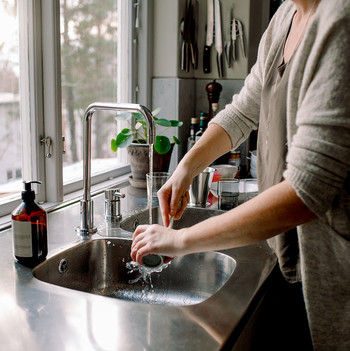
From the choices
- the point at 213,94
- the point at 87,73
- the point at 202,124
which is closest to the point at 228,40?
the point at 213,94

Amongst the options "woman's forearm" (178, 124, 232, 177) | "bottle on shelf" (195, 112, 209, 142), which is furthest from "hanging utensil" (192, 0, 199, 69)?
"woman's forearm" (178, 124, 232, 177)

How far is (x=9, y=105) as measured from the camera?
1.58m

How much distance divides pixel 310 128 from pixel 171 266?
2.43ft

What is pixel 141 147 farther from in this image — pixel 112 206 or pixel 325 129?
pixel 325 129

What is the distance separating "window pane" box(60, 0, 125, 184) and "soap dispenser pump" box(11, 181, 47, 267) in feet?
2.40

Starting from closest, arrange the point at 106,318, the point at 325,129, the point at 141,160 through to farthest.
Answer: the point at 325,129, the point at 106,318, the point at 141,160

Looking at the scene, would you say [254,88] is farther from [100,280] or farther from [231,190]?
[100,280]

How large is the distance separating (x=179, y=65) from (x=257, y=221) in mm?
1619

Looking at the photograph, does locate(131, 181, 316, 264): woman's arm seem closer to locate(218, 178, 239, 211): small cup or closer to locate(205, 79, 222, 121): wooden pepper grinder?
locate(218, 178, 239, 211): small cup

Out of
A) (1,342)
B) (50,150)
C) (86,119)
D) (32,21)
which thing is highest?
(32,21)

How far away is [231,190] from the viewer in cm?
174

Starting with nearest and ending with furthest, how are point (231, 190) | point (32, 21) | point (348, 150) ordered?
point (348, 150) → point (32, 21) → point (231, 190)

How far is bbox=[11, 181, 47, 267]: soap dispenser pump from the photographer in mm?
1118

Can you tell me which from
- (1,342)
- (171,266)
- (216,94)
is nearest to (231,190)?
(171,266)
